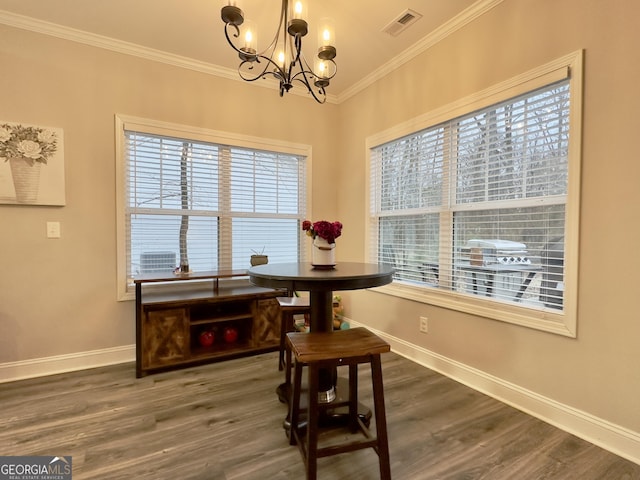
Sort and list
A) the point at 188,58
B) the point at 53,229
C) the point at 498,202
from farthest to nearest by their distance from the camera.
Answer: the point at 188,58 < the point at 53,229 < the point at 498,202

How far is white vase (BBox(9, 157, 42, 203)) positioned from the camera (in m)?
2.36

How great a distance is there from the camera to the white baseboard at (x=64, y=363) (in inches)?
94.2

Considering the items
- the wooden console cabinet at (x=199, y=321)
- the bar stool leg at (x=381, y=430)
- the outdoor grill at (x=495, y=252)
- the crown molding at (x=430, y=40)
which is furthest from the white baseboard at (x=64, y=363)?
the crown molding at (x=430, y=40)

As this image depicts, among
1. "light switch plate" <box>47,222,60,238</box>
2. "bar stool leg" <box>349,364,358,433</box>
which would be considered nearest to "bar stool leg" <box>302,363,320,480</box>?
"bar stool leg" <box>349,364,358,433</box>

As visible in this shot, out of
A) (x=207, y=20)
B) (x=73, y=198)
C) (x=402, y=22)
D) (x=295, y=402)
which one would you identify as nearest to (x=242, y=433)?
(x=295, y=402)

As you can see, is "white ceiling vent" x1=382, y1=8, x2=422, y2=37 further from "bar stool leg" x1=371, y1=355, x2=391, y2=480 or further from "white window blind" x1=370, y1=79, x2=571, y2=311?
"bar stool leg" x1=371, y1=355, x2=391, y2=480

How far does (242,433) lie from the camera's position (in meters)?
1.75

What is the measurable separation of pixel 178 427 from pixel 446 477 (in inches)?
57.1

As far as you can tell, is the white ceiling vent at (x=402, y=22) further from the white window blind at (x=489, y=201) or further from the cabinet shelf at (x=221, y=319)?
the cabinet shelf at (x=221, y=319)

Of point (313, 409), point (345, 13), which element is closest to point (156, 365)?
point (313, 409)

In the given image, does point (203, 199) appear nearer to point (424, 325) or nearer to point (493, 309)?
point (424, 325)

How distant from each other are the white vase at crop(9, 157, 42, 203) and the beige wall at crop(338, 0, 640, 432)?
3.30 meters

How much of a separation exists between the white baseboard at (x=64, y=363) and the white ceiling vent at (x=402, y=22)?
3.49m

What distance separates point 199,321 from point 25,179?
1.71 metres
